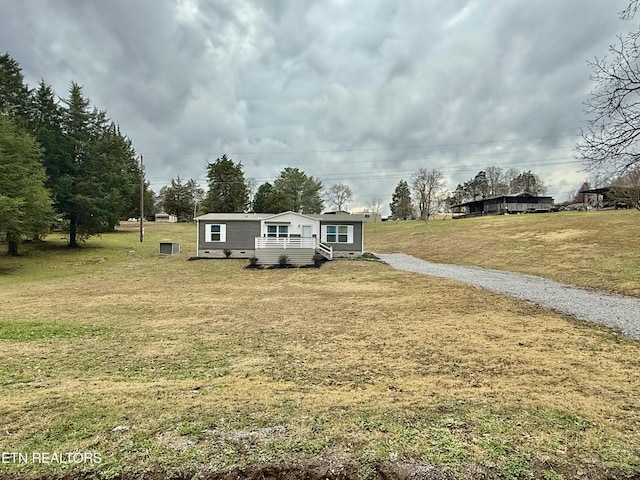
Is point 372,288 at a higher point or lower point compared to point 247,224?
lower

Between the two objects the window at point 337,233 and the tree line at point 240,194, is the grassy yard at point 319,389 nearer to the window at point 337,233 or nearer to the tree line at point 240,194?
the window at point 337,233

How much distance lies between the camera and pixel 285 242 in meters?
22.8

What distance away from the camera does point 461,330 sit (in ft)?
23.9

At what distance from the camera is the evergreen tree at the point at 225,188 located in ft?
171

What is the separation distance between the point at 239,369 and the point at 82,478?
2.68 m

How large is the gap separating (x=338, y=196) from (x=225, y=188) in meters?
30.8

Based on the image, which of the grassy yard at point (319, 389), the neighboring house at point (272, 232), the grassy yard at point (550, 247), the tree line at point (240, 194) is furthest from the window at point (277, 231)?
the tree line at point (240, 194)

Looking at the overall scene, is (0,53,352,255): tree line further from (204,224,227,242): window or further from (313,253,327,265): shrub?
(313,253,327,265): shrub

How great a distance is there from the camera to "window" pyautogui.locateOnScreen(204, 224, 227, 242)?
24.3 m

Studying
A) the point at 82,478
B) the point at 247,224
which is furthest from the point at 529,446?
the point at 247,224

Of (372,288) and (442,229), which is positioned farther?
(442,229)

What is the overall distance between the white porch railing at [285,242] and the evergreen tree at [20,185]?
487 inches

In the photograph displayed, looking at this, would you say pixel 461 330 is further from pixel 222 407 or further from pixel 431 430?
pixel 222 407

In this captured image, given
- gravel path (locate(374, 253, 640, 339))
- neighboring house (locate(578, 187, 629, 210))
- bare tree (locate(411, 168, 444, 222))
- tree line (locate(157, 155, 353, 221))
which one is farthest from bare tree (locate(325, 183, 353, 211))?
gravel path (locate(374, 253, 640, 339))
